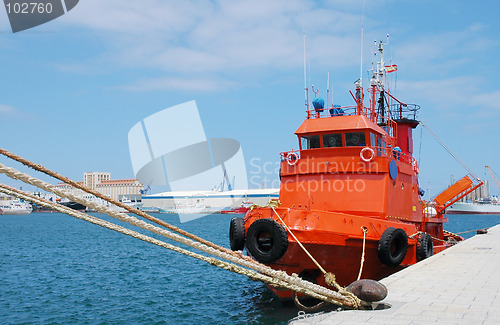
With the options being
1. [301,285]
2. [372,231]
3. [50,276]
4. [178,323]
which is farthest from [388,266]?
[50,276]

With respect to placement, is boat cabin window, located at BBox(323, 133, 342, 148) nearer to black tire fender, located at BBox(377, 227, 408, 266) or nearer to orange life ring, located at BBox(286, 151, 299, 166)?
orange life ring, located at BBox(286, 151, 299, 166)

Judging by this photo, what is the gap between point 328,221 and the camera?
13070 mm

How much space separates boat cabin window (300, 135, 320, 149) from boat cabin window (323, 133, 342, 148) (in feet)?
1.06

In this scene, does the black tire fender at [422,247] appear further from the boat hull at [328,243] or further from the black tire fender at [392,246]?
the boat hull at [328,243]

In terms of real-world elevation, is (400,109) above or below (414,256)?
above

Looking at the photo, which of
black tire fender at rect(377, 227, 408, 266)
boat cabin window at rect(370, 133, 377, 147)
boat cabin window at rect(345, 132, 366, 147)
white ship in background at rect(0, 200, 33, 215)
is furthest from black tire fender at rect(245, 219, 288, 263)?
white ship in background at rect(0, 200, 33, 215)

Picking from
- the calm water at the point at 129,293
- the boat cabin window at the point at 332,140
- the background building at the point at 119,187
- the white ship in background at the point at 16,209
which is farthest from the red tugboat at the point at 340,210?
the background building at the point at 119,187

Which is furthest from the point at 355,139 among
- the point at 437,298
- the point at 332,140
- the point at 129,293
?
the point at 129,293

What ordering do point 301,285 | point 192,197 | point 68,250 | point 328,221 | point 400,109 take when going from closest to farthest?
point 301,285 → point 328,221 → point 400,109 → point 68,250 → point 192,197

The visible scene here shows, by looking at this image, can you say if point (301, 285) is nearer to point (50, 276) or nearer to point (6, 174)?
point (6, 174)

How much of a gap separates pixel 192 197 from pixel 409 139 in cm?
12103

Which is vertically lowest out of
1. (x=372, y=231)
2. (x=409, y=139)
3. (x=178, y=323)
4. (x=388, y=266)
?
(x=178, y=323)

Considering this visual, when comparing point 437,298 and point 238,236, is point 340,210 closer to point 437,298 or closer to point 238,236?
point 238,236

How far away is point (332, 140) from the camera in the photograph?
15641 mm
